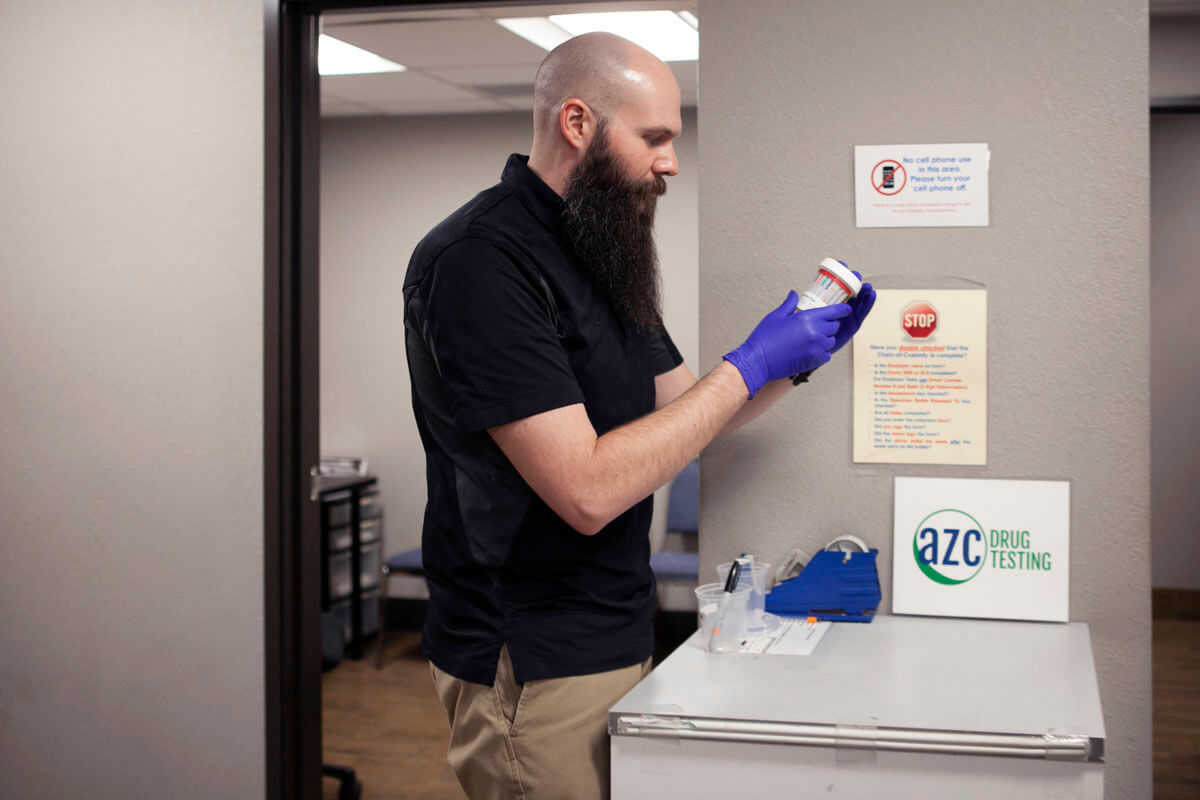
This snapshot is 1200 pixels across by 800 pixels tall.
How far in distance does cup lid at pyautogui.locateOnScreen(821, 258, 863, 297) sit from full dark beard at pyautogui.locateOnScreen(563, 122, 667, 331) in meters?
0.27

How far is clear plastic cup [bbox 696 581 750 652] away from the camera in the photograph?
1527mm

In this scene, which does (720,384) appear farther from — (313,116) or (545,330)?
(313,116)

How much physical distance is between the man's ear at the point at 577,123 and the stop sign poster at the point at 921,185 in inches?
20.9

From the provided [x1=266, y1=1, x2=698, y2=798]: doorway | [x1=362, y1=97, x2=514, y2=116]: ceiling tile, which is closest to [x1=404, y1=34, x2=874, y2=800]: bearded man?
[x1=266, y1=1, x2=698, y2=798]: doorway

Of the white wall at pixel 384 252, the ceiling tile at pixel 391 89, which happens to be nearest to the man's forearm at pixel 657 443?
the ceiling tile at pixel 391 89

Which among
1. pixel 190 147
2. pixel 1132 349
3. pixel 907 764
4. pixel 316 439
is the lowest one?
pixel 907 764

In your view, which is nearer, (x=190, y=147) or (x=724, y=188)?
(x=724, y=188)

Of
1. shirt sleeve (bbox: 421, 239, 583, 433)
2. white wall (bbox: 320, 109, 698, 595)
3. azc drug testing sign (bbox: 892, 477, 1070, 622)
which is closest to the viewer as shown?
shirt sleeve (bbox: 421, 239, 583, 433)

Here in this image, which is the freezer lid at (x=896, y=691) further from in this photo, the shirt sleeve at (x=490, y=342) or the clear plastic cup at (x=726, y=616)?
the shirt sleeve at (x=490, y=342)

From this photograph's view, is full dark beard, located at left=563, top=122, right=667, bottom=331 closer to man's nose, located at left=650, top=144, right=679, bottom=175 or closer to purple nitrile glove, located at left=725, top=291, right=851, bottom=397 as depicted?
man's nose, located at left=650, top=144, right=679, bottom=175

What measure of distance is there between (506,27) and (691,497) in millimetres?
2122

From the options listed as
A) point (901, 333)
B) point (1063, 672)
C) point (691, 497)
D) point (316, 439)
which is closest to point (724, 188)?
point (901, 333)

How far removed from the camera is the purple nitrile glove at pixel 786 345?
4.82 ft

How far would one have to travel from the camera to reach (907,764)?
118 cm
